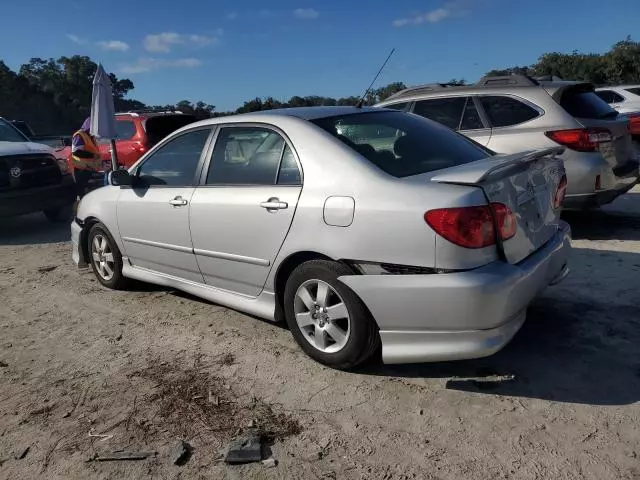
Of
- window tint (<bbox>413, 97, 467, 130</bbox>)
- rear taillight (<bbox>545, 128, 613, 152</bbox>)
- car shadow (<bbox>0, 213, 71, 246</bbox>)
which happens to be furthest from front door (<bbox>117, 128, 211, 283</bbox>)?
car shadow (<bbox>0, 213, 71, 246</bbox>)

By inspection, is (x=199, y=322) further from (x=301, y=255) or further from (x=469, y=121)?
(x=469, y=121)

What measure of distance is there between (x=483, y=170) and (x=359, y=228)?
0.73m

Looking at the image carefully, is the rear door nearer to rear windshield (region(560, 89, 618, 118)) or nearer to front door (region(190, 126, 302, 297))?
rear windshield (region(560, 89, 618, 118))

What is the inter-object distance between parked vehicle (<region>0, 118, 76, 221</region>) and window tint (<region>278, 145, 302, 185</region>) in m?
6.10

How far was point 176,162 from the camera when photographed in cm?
445

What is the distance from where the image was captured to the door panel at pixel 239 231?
136 inches

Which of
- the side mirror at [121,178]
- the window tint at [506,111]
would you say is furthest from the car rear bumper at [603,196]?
the side mirror at [121,178]

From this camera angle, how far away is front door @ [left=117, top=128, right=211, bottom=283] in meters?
4.18

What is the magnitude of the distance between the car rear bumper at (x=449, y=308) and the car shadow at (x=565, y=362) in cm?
35

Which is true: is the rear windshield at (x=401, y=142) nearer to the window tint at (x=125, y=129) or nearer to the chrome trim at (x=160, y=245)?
the chrome trim at (x=160, y=245)

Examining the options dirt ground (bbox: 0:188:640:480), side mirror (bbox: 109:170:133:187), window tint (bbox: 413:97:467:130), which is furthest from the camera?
window tint (bbox: 413:97:467:130)

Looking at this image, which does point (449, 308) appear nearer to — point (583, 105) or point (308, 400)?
point (308, 400)

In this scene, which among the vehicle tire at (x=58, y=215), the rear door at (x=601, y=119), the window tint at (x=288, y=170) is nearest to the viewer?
the window tint at (x=288, y=170)

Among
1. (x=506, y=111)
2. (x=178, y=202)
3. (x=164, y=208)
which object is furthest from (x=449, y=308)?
(x=506, y=111)
